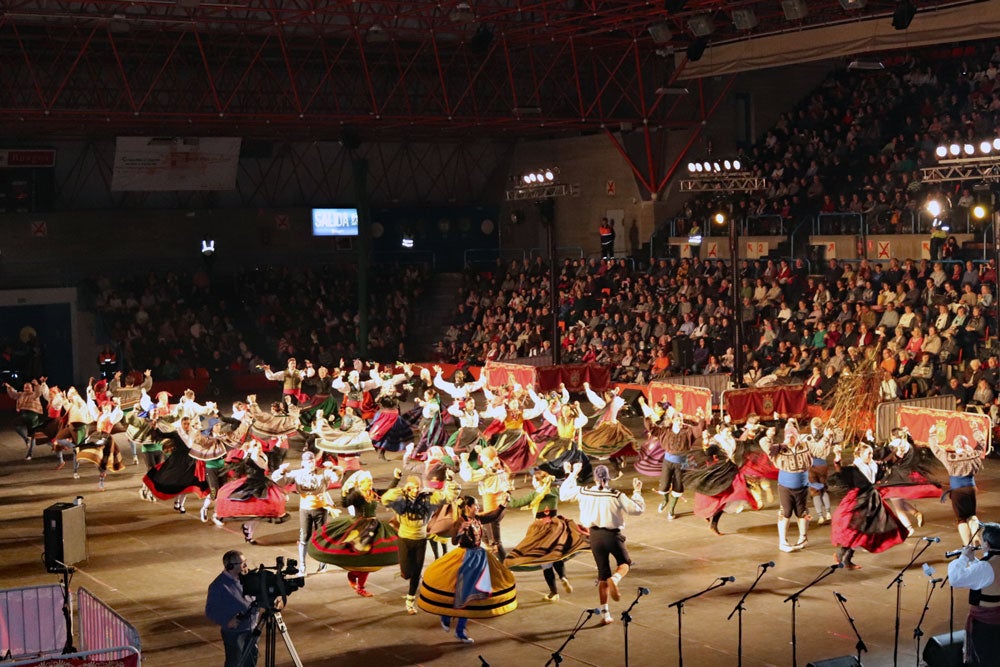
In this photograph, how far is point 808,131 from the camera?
116ft

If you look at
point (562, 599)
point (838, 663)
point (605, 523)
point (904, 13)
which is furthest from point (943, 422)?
point (838, 663)

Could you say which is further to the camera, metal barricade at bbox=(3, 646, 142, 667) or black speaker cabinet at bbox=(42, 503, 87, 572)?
black speaker cabinet at bbox=(42, 503, 87, 572)

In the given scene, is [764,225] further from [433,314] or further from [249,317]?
[249,317]

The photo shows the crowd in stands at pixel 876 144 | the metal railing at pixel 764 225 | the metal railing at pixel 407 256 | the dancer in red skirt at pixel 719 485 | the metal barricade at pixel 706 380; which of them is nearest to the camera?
the dancer in red skirt at pixel 719 485

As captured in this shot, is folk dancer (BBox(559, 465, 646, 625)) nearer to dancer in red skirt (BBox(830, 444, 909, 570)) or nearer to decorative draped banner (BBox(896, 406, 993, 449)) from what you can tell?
dancer in red skirt (BBox(830, 444, 909, 570))

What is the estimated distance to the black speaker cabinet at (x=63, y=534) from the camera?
16.1 meters

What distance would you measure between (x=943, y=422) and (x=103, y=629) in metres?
13.7

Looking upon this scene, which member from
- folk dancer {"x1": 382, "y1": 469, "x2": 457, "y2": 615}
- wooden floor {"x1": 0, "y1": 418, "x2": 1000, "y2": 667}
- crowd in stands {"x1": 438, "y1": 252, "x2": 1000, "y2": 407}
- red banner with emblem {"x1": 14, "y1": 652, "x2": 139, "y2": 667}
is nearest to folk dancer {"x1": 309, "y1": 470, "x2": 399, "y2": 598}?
folk dancer {"x1": 382, "y1": 469, "x2": 457, "y2": 615}

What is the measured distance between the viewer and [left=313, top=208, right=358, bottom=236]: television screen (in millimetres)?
42125

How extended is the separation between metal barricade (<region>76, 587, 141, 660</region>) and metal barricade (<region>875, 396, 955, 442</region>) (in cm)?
1474

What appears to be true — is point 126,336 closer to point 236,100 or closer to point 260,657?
point 236,100

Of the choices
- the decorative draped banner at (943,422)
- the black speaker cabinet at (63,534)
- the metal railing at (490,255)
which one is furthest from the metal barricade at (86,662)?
the metal railing at (490,255)

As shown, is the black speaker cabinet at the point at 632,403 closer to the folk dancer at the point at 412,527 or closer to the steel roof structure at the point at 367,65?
the steel roof structure at the point at 367,65

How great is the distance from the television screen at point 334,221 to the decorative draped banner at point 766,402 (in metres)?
20.2
